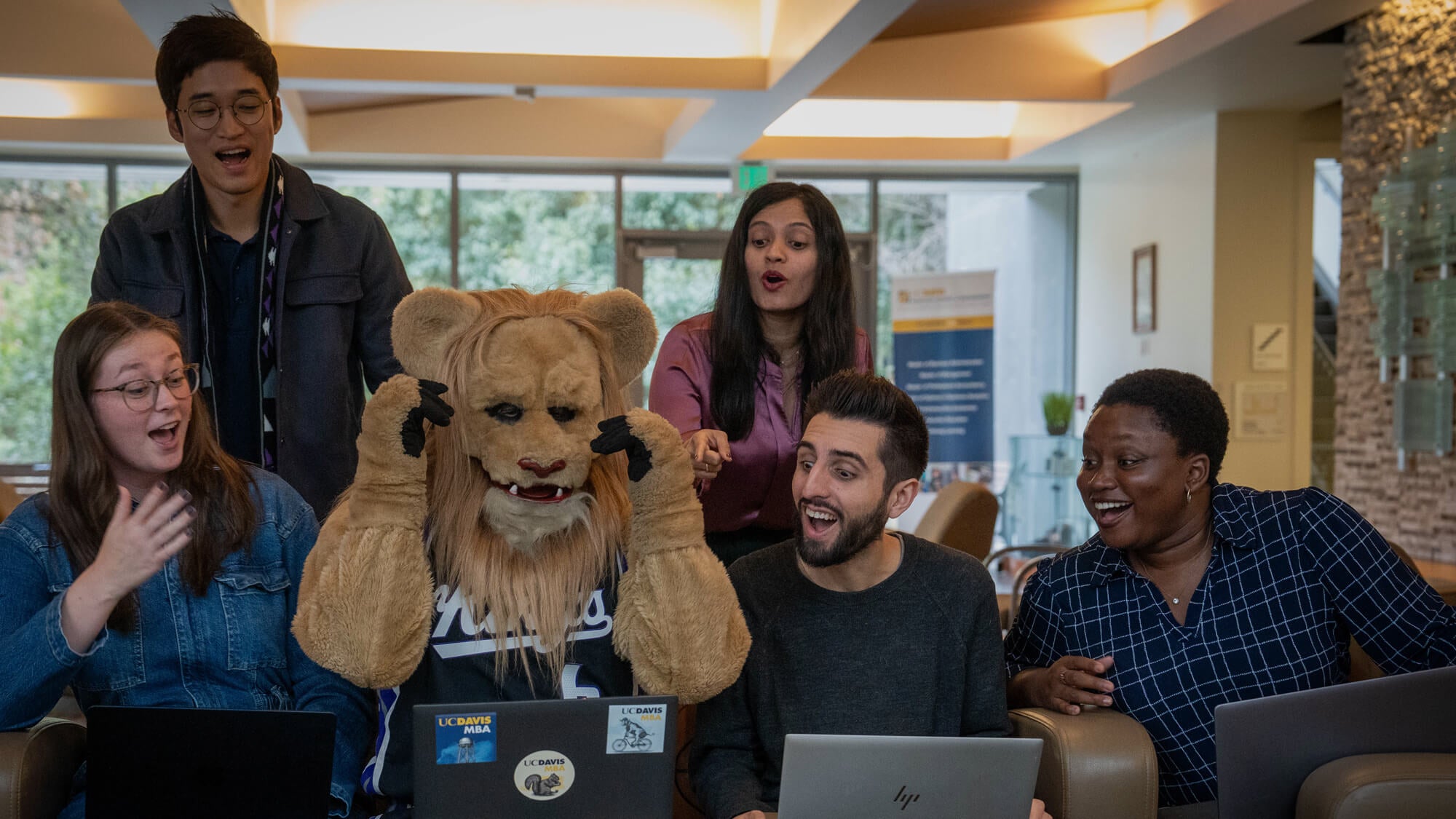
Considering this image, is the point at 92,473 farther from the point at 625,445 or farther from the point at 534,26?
the point at 534,26

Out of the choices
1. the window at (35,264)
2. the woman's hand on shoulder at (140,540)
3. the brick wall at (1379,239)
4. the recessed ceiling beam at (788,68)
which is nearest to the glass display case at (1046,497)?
the brick wall at (1379,239)

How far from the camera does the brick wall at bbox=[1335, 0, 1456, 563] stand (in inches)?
206

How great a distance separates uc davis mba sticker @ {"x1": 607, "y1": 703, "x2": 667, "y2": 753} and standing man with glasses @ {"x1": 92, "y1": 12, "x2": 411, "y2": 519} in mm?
1155

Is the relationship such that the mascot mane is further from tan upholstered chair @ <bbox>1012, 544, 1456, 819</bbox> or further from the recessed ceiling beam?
the recessed ceiling beam

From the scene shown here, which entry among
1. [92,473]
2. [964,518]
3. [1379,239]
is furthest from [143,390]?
[1379,239]

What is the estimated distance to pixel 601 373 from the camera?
6.63 feet

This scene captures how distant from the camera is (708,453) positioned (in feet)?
7.13

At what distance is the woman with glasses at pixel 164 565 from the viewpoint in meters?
2.03

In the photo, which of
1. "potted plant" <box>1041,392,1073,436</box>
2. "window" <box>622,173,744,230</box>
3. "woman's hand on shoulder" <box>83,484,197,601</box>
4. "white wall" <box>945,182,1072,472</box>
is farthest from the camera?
"white wall" <box>945,182,1072,472</box>

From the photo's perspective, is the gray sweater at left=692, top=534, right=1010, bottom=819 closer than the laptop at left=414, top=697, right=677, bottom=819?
No

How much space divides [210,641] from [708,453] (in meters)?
0.93

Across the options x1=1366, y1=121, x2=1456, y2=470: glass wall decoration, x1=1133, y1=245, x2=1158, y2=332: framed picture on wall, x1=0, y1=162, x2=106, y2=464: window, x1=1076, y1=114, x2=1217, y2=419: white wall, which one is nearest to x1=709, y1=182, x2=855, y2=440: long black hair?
x1=1366, y1=121, x2=1456, y2=470: glass wall decoration

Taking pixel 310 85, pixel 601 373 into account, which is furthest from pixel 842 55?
pixel 601 373

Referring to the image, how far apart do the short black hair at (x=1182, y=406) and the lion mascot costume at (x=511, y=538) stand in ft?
3.17
